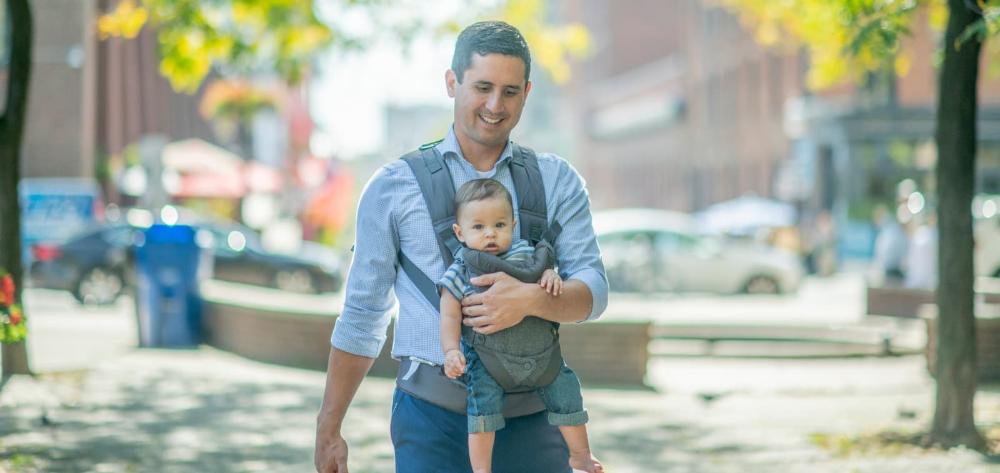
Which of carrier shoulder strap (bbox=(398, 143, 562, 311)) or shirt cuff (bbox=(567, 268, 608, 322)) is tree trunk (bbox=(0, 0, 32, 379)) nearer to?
carrier shoulder strap (bbox=(398, 143, 562, 311))

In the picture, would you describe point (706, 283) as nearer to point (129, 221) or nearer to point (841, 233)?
point (129, 221)

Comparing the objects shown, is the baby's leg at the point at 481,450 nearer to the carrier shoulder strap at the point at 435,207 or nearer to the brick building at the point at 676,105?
the carrier shoulder strap at the point at 435,207

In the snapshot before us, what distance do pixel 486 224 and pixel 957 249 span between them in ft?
21.2

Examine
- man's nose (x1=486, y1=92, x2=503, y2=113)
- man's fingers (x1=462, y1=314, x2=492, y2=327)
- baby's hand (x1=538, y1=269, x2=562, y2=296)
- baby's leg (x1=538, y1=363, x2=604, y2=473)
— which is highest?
man's nose (x1=486, y1=92, x2=503, y2=113)

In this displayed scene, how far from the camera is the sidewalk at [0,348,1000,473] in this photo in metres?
8.62

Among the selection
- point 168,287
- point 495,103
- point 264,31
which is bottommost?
point 168,287

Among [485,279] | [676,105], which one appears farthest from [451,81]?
[676,105]

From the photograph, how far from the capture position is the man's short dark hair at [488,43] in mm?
3646

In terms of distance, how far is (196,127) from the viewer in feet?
232

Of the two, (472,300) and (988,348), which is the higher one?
(472,300)

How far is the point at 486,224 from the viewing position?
140 inches

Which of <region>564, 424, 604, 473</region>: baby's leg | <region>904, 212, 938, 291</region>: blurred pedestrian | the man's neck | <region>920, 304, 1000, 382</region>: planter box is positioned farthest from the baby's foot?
<region>904, 212, 938, 291</region>: blurred pedestrian

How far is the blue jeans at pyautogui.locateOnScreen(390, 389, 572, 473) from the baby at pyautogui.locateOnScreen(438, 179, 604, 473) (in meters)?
0.08

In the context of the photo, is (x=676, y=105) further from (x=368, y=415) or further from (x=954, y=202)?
(x=954, y=202)
